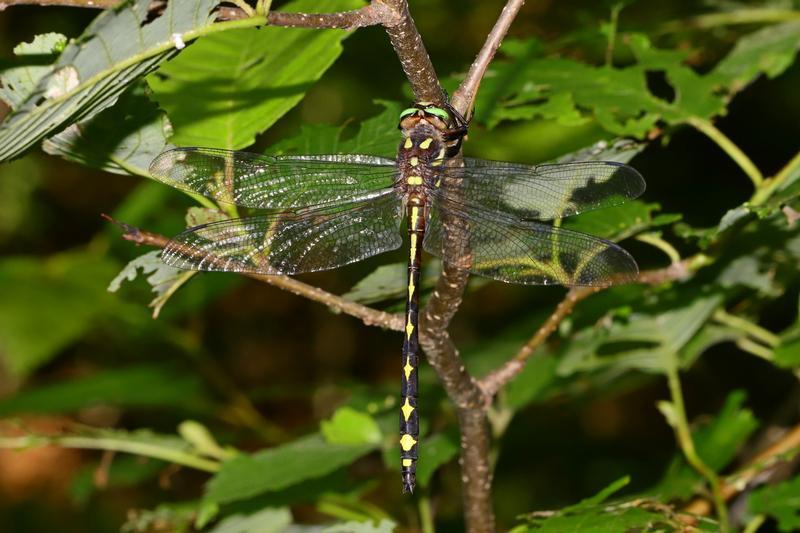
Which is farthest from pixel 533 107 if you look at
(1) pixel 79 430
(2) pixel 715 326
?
(1) pixel 79 430

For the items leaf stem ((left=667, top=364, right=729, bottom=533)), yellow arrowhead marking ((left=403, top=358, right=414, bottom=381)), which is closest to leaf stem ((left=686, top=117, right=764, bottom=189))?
leaf stem ((left=667, top=364, right=729, bottom=533))

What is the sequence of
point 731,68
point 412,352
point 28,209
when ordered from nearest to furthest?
point 412,352, point 731,68, point 28,209

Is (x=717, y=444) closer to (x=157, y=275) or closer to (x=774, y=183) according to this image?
(x=774, y=183)

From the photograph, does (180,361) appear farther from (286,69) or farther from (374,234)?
(286,69)

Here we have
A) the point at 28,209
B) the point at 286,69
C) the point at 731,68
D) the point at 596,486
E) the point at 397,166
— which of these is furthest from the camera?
the point at 28,209

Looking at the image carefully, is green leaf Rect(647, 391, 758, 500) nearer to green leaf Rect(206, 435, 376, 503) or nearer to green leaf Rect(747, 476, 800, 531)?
green leaf Rect(747, 476, 800, 531)

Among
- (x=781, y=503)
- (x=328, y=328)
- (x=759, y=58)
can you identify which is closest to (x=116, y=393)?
(x=781, y=503)
